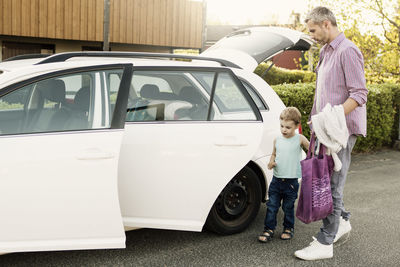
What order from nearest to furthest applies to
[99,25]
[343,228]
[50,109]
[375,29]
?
[50,109]
[343,228]
[375,29]
[99,25]

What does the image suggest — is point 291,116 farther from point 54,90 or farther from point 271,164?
point 54,90

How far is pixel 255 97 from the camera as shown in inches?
195

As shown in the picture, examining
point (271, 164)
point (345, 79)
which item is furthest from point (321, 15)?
Answer: point (271, 164)

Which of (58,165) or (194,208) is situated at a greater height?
(58,165)

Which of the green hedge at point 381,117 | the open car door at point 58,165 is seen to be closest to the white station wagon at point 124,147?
the open car door at point 58,165

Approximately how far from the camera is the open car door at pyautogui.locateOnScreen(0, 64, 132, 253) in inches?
134

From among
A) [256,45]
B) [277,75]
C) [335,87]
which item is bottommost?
[277,75]

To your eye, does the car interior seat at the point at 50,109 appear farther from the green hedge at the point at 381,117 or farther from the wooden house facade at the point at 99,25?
the wooden house facade at the point at 99,25

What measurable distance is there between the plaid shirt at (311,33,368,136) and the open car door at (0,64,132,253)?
5.47 feet

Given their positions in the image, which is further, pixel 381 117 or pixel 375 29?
pixel 375 29

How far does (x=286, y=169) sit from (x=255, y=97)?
806mm

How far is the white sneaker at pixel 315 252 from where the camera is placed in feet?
14.1

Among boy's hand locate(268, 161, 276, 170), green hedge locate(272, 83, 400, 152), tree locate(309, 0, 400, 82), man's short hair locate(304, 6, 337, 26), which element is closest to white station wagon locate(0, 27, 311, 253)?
boy's hand locate(268, 161, 276, 170)

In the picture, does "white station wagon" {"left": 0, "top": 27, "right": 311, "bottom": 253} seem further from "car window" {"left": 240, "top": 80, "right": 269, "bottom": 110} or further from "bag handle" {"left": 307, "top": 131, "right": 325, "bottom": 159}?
"bag handle" {"left": 307, "top": 131, "right": 325, "bottom": 159}
